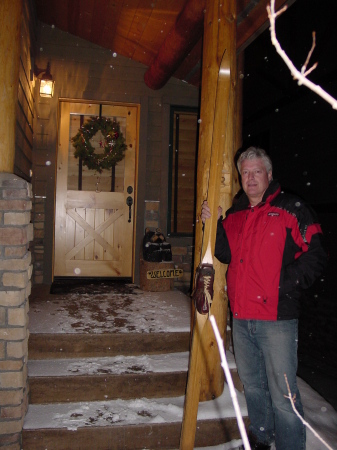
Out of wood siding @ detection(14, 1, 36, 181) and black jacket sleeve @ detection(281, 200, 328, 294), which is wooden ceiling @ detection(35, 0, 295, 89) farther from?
black jacket sleeve @ detection(281, 200, 328, 294)

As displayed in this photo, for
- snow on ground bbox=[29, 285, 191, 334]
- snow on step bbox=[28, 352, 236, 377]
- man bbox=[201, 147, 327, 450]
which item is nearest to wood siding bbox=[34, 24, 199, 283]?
snow on ground bbox=[29, 285, 191, 334]

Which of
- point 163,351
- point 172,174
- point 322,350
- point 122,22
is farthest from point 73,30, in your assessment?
point 322,350

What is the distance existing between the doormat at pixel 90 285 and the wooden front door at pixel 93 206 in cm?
9

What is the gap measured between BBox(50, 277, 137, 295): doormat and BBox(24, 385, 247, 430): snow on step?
7.01ft

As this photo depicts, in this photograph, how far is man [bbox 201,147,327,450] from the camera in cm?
219

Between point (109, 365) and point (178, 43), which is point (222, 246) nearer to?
point (109, 365)

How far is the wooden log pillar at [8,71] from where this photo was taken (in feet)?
8.75

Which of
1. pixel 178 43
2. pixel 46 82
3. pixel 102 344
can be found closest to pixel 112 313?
pixel 102 344

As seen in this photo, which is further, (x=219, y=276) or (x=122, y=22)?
(x=122, y=22)

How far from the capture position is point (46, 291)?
505 centimetres

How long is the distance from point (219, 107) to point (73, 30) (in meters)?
4.64

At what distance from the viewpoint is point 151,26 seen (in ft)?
15.5

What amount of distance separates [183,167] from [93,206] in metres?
1.55

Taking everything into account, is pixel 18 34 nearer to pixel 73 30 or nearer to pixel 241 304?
pixel 241 304
